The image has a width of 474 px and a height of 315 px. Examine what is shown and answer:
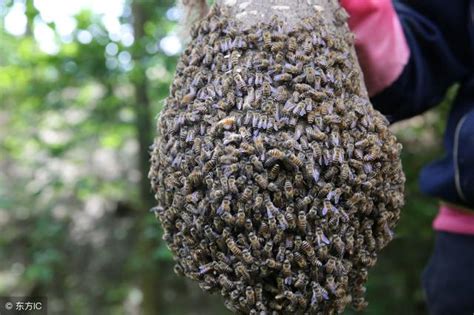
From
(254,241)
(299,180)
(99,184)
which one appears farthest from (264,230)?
(99,184)

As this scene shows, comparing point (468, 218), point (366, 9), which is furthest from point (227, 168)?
point (468, 218)

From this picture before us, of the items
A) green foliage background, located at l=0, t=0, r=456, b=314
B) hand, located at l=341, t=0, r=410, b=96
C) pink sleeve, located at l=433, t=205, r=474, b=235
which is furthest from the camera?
green foliage background, located at l=0, t=0, r=456, b=314

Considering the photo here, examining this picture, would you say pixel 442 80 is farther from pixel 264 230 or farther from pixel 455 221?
pixel 264 230

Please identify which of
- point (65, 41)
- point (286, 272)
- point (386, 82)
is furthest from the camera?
point (65, 41)

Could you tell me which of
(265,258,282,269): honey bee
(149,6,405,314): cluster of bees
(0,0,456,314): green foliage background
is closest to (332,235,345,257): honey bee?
(149,6,405,314): cluster of bees

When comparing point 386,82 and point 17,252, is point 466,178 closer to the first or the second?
point 386,82

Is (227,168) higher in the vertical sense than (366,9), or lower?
lower

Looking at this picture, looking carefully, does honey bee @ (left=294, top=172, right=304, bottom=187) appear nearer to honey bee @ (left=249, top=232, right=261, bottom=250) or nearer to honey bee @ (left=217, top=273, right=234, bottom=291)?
honey bee @ (left=249, top=232, right=261, bottom=250)
